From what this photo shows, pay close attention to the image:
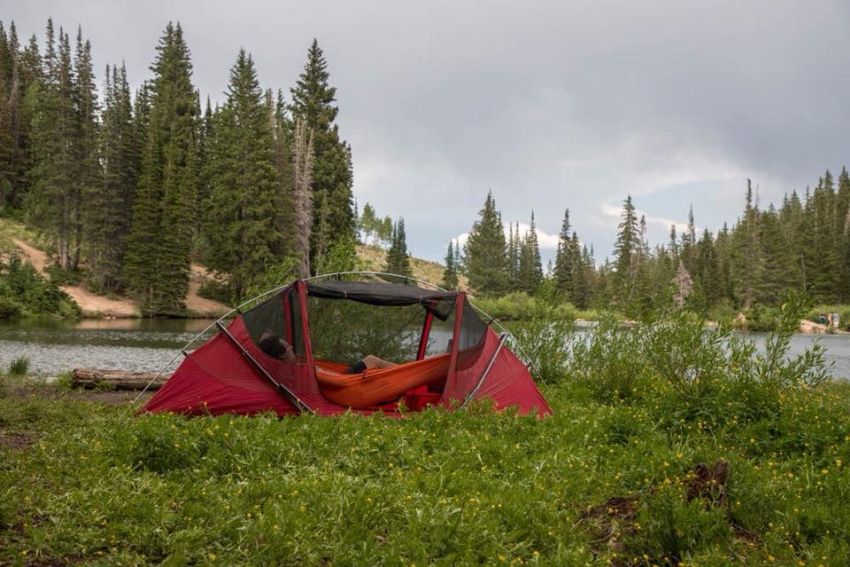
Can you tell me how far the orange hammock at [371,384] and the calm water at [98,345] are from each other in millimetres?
8593

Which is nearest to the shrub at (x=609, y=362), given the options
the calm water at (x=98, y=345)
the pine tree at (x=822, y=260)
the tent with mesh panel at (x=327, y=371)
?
the tent with mesh panel at (x=327, y=371)

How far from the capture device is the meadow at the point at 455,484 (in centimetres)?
415

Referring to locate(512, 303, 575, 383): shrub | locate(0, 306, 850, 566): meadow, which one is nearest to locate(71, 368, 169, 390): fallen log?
locate(0, 306, 850, 566): meadow

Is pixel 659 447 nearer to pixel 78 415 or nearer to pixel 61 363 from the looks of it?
pixel 78 415

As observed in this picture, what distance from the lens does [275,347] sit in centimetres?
898

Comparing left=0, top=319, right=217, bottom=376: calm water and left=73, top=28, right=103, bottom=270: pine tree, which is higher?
left=73, top=28, right=103, bottom=270: pine tree

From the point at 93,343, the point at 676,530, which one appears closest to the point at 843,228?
the point at 93,343

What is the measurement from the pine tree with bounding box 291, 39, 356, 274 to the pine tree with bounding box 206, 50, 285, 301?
3.45 meters

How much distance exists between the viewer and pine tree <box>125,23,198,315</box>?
4547cm

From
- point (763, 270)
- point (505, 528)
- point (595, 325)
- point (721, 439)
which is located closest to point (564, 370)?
point (595, 325)

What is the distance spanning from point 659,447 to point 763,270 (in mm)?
80560

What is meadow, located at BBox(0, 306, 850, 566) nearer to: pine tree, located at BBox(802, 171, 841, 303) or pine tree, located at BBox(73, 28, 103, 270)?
pine tree, located at BBox(73, 28, 103, 270)

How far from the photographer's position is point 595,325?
489 inches

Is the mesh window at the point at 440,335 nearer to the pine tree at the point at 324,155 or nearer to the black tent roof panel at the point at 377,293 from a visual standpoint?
the black tent roof panel at the point at 377,293
